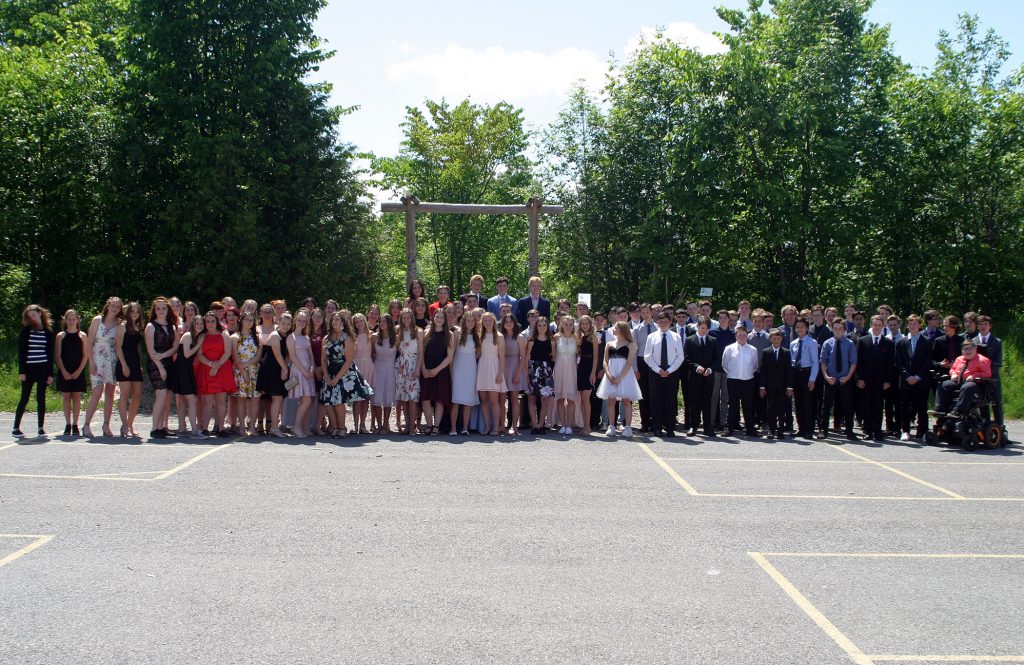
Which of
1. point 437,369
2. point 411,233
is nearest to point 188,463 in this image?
point 437,369

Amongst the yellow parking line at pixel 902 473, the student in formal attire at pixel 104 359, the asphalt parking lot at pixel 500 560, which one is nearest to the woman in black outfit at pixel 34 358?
the student in formal attire at pixel 104 359

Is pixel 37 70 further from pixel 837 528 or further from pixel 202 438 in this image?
pixel 837 528

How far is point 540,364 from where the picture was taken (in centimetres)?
1400

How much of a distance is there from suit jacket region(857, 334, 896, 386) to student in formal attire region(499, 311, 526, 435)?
5524 mm

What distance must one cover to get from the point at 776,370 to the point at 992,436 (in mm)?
3302

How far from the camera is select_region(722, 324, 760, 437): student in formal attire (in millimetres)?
14016

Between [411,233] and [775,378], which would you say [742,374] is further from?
[411,233]

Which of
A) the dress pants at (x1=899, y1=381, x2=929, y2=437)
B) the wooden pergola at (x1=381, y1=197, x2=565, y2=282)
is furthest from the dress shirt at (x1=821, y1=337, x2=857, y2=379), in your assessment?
the wooden pergola at (x1=381, y1=197, x2=565, y2=282)

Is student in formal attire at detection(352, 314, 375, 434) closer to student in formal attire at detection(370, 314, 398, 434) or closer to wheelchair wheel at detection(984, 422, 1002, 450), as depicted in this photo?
student in formal attire at detection(370, 314, 398, 434)

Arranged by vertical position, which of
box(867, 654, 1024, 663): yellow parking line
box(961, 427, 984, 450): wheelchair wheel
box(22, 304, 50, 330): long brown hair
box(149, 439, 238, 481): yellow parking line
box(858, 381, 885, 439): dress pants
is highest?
box(22, 304, 50, 330): long brown hair

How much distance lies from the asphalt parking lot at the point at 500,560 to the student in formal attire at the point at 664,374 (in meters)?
2.40

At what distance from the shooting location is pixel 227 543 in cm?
743

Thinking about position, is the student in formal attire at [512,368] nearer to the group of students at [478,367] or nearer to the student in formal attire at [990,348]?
the group of students at [478,367]

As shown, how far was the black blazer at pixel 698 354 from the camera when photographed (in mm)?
14250
